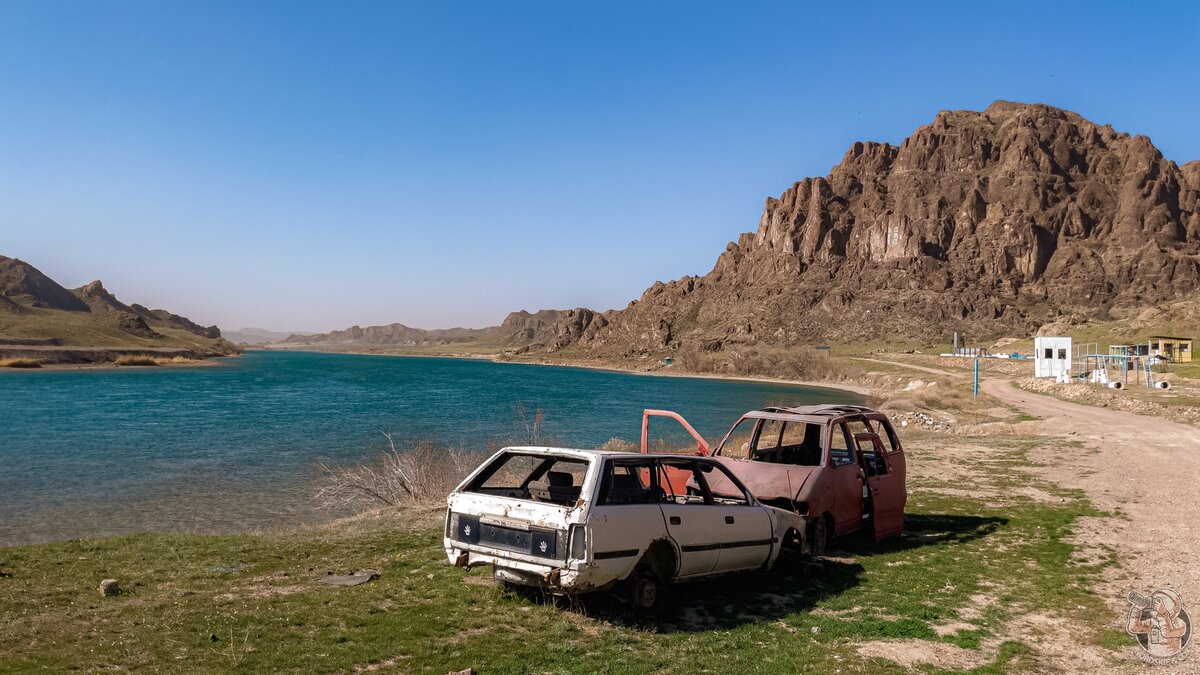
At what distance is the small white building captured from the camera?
69.1 m

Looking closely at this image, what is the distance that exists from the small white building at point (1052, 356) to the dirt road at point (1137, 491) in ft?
121

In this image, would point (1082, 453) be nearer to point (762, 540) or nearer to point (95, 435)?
point (762, 540)

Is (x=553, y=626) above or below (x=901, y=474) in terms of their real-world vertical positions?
below

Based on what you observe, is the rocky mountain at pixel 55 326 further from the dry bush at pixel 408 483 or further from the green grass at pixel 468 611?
the green grass at pixel 468 611

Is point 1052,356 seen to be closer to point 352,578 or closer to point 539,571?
point 352,578

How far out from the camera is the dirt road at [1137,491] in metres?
9.62

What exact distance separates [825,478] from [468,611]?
5.60m

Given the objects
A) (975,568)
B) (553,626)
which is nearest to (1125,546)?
(975,568)

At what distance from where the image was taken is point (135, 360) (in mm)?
139750

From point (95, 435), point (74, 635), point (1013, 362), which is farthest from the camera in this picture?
point (1013, 362)

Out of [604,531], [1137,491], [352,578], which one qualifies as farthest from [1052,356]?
[352,578]

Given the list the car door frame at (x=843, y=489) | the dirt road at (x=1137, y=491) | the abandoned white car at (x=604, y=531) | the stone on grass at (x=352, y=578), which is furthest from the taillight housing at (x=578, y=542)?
the dirt road at (x=1137, y=491)

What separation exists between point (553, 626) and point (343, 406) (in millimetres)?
56921

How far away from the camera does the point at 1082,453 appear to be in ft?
78.9
